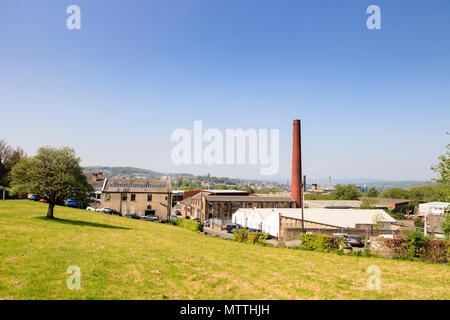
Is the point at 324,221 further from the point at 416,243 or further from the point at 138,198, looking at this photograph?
the point at 138,198

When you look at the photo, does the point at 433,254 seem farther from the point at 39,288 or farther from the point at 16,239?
the point at 16,239

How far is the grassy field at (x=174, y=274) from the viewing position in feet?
42.1

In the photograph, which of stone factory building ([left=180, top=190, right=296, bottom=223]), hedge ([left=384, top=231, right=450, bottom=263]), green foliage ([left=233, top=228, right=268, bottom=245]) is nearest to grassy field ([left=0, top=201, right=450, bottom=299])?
hedge ([left=384, top=231, right=450, bottom=263])

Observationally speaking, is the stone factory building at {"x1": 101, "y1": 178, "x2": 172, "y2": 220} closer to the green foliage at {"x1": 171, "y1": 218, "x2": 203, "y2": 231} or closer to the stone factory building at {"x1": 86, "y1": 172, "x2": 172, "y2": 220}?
the stone factory building at {"x1": 86, "y1": 172, "x2": 172, "y2": 220}

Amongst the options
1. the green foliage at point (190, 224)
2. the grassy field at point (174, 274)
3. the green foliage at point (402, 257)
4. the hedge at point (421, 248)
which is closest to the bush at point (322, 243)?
the green foliage at point (402, 257)

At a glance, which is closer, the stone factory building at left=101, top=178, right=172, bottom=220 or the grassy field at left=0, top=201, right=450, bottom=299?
the grassy field at left=0, top=201, right=450, bottom=299

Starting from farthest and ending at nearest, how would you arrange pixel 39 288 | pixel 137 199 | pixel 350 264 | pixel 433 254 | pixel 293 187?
pixel 293 187 → pixel 137 199 → pixel 433 254 → pixel 350 264 → pixel 39 288

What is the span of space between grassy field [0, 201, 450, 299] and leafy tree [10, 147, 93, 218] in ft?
19.1

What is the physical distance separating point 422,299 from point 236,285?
352 inches

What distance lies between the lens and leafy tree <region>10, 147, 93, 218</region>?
28.0 meters
